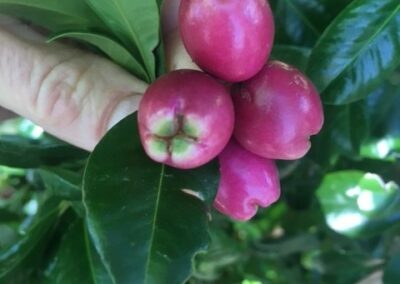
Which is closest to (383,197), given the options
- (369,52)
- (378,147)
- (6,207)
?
(378,147)

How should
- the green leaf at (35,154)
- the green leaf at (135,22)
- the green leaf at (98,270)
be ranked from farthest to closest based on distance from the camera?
the green leaf at (35,154) < the green leaf at (98,270) < the green leaf at (135,22)

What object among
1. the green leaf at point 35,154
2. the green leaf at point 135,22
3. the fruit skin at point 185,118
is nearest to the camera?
the fruit skin at point 185,118

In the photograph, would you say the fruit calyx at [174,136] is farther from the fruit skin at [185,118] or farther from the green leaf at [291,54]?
the green leaf at [291,54]

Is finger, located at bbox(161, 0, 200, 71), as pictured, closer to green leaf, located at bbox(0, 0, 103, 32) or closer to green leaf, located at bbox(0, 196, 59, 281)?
green leaf, located at bbox(0, 0, 103, 32)

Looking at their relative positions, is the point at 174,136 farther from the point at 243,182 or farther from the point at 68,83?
the point at 68,83

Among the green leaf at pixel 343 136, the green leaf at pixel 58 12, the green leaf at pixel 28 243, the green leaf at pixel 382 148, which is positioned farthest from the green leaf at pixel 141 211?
the green leaf at pixel 382 148

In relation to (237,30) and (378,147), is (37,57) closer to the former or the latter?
(237,30)

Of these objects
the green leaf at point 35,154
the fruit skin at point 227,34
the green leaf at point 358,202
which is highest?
the fruit skin at point 227,34

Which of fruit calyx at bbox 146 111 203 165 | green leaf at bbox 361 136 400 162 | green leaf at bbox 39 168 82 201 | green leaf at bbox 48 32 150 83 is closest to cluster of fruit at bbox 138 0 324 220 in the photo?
fruit calyx at bbox 146 111 203 165
